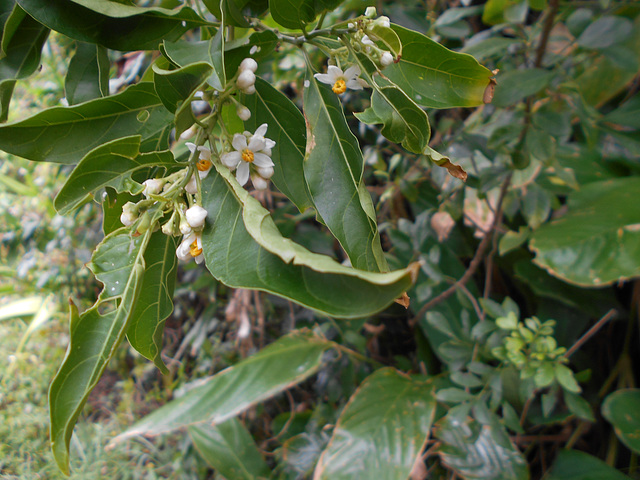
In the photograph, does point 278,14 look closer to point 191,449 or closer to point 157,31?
point 157,31

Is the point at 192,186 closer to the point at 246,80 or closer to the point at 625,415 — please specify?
the point at 246,80

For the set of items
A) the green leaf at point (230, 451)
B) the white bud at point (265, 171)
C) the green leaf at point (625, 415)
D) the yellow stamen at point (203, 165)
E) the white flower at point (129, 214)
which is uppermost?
the yellow stamen at point (203, 165)

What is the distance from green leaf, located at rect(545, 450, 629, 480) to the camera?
989 millimetres

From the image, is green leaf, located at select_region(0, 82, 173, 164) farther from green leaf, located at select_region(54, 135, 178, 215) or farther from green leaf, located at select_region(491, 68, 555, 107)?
green leaf, located at select_region(491, 68, 555, 107)

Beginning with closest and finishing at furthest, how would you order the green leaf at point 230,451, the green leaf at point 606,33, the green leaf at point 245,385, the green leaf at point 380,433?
the green leaf at point 606,33 → the green leaf at point 380,433 → the green leaf at point 245,385 → the green leaf at point 230,451

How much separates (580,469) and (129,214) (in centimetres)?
120

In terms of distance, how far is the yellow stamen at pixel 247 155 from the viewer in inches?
15.7

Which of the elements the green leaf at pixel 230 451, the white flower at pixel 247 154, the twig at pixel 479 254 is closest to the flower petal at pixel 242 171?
the white flower at pixel 247 154

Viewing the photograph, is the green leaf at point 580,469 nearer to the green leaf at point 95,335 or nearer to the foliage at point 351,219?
the foliage at point 351,219

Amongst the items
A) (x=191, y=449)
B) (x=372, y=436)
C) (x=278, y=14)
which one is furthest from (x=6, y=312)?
(x=278, y=14)

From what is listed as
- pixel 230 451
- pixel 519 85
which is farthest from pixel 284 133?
pixel 230 451

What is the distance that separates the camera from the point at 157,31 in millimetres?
384

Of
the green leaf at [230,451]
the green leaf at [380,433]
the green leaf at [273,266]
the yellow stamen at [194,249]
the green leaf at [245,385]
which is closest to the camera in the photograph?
the green leaf at [273,266]

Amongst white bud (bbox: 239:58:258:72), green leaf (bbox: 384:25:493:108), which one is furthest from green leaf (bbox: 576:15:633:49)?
white bud (bbox: 239:58:258:72)
